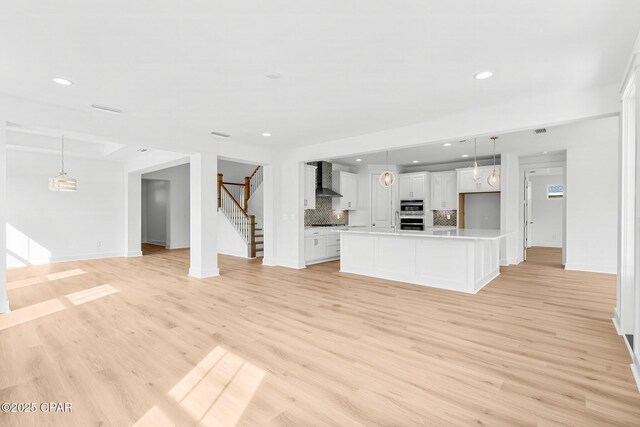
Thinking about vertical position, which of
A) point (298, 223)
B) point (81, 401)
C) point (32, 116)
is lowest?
point (81, 401)

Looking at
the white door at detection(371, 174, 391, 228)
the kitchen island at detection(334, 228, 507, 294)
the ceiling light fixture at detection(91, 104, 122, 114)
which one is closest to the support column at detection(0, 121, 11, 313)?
the ceiling light fixture at detection(91, 104, 122, 114)

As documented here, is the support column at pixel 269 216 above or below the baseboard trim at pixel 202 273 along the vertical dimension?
above

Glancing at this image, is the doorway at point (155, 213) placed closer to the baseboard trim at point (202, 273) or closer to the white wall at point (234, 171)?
the white wall at point (234, 171)

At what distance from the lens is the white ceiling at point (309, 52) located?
2295mm

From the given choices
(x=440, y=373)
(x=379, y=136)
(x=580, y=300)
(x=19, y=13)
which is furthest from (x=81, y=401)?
(x=580, y=300)

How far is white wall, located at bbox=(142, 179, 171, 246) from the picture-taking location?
11.9 meters

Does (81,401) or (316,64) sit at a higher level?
(316,64)

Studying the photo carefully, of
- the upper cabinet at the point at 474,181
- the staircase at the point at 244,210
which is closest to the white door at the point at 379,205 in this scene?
the upper cabinet at the point at 474,181

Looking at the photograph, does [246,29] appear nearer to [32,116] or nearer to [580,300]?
[32,116]

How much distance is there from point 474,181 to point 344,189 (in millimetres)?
3569

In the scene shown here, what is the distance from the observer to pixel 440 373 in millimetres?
2430

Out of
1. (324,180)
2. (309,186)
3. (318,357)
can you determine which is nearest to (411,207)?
(324,180)

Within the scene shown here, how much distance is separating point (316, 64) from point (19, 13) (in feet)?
7.59

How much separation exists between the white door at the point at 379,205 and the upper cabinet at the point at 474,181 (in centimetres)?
213
